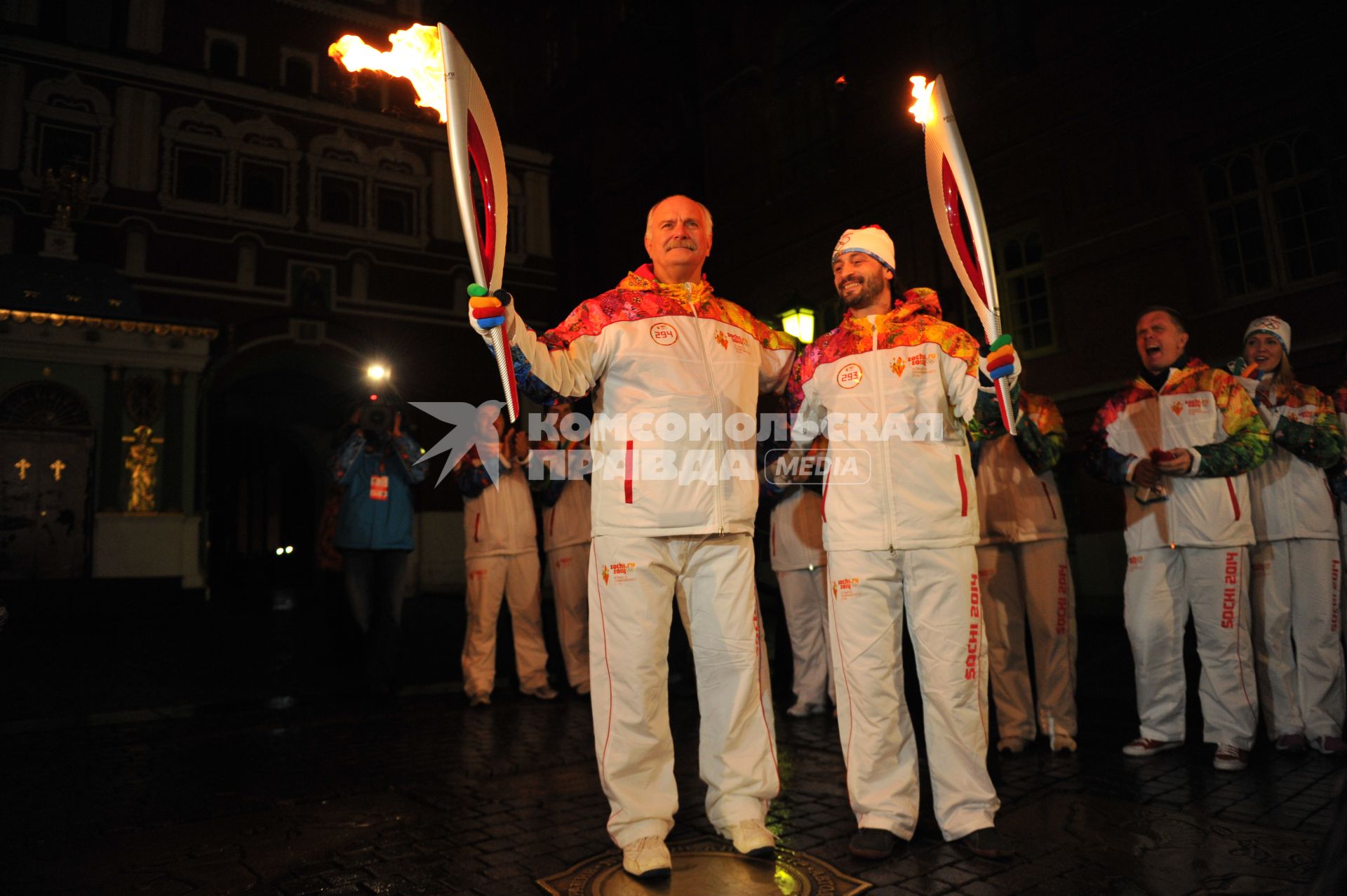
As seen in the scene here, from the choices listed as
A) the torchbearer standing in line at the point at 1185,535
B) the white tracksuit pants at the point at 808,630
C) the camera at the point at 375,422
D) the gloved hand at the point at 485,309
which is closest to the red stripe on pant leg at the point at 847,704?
the gloved hand at the point at 485,309

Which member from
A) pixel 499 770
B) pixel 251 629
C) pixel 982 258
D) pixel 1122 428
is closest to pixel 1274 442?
pixel 1122 428

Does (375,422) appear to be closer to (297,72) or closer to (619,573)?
(619,573)

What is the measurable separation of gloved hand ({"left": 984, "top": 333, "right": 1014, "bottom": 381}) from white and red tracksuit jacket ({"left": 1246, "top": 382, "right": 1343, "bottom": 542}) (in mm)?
2527

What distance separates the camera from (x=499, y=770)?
4.56m

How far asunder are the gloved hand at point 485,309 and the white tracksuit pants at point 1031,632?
320cm

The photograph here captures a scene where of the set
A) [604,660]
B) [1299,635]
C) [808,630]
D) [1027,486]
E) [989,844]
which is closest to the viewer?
[989,844]

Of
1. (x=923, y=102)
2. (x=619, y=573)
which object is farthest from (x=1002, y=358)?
(x=619, y=573)

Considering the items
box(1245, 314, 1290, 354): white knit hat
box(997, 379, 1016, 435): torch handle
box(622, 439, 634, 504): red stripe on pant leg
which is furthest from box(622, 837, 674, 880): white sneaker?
box(1245, 314, 1290, 354): white knit hat

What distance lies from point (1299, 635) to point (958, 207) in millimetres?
3183

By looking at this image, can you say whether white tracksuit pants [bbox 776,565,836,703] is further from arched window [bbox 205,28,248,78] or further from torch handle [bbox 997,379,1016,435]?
arched window [bbox 205,28,248,78]

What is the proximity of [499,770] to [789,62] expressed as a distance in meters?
16.1

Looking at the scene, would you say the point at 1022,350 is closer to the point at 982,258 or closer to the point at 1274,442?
the point at 1274,442

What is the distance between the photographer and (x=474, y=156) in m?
3.29

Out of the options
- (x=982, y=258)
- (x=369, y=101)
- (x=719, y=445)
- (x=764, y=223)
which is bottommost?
(x=719, y=445)
